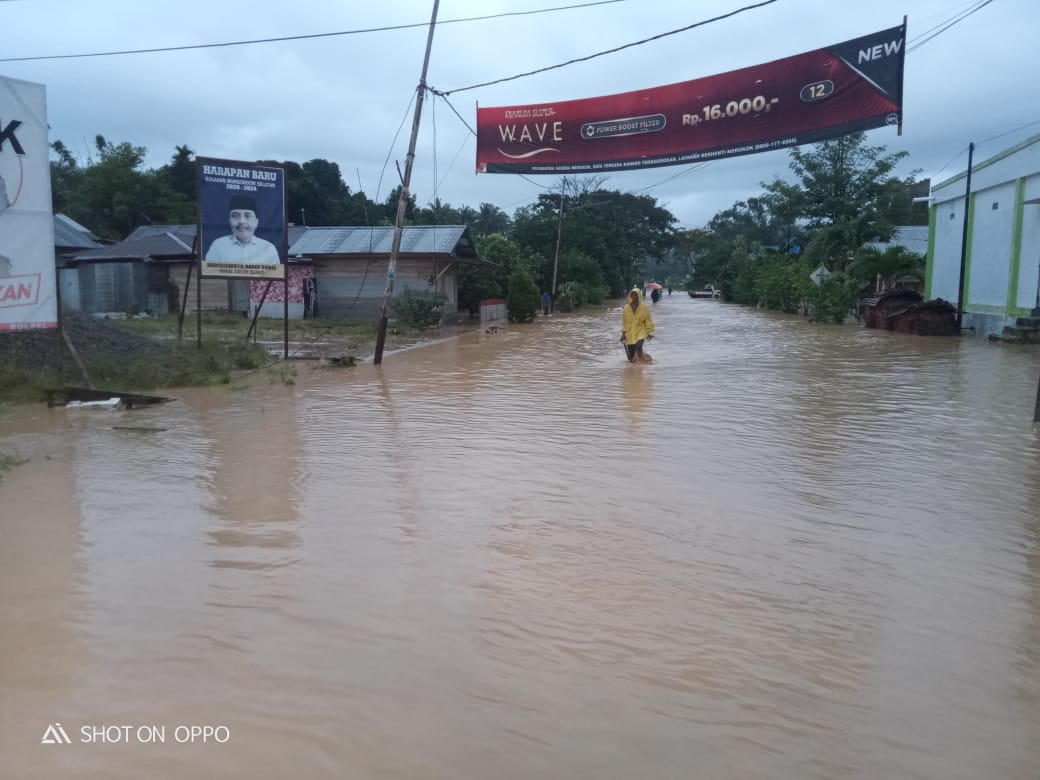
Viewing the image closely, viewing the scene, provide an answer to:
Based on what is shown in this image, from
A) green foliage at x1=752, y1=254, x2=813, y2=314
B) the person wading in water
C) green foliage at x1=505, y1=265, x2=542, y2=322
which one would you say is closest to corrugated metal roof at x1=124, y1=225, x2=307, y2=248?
green foliage at x1=505, y1=265, x2=542, y2=322

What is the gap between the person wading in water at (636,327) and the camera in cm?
1612

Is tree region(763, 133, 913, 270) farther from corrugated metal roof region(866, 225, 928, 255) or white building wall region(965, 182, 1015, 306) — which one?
white building wall region(965, 182, 1015, 306)

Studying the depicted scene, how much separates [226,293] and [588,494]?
87.7 ft

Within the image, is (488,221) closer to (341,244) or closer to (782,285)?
(782,285)

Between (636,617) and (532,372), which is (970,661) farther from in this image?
(532,372)

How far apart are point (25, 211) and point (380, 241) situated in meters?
19.8

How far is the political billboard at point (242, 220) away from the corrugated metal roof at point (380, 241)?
473 inches

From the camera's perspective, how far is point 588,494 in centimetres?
655

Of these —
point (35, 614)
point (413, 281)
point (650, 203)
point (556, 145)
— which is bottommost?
point (35, 614)

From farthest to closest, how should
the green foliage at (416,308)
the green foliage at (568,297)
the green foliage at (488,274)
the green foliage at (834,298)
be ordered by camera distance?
the green foliage at (568,297) < the green foliage at (488,274) < the green foliage at (834,298) < the green foliage at (416,308)

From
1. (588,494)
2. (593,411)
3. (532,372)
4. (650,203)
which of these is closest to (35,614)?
(588,494)

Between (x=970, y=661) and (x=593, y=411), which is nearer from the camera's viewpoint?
(x=970, y=661)

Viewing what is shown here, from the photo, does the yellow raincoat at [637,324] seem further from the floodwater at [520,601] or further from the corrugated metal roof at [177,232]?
the corrugated metal roof at [177,232]

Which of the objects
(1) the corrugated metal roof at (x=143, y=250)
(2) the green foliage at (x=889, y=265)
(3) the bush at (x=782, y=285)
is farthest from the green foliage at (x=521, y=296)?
(2) the green foliage at (x=889, y=265)
